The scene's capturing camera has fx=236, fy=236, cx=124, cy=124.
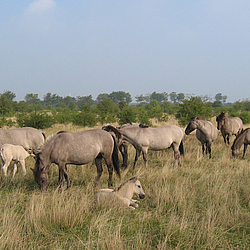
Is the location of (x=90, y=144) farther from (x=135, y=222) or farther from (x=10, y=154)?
(x=10, y=154)

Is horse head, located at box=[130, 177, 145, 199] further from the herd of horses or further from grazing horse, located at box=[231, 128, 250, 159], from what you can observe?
grazing horse, located at box=[231, 128, 250, 159]

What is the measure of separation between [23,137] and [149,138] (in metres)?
4.35

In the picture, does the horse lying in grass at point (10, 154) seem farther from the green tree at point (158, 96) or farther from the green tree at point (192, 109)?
the green tree at point (158, 96)

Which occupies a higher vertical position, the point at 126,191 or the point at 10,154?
the point at 10,154

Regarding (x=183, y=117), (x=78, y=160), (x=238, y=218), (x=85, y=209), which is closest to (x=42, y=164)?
(x=78, y=160)

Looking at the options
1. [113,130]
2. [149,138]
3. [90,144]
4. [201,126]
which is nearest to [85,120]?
[201,126]

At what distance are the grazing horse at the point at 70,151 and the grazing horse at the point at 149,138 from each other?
171 cm

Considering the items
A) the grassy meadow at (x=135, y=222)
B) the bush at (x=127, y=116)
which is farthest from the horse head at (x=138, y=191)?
the bush at (x=127, y=116)

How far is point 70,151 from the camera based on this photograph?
224 inches

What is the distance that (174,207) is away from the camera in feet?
15.0

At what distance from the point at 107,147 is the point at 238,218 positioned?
341cm

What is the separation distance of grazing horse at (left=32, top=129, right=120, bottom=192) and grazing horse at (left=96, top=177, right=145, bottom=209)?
1.19 meters

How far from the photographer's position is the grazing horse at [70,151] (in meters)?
5.30

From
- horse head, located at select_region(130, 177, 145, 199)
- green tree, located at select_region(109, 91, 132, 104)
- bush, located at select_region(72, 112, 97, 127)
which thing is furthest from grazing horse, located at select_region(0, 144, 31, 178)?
green tree, located at select_region(109, 91, 132, 104)
